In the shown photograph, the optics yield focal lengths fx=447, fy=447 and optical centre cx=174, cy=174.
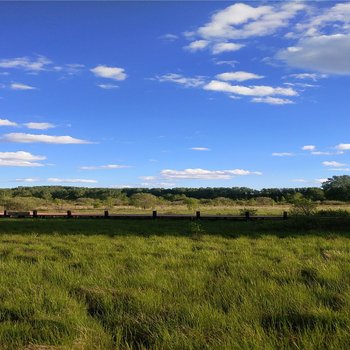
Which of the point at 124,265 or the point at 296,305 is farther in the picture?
the point at 124,265

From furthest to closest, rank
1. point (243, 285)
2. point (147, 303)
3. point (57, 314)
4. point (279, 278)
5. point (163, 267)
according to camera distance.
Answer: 1. point (163, 267)
2. point (279, 278)
3. point (243, 285)
4. point (147, 303)
5. point (57, 314)

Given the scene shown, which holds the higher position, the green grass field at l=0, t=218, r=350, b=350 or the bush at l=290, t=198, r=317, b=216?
the bush at l=290, t=198, r=317, b=216

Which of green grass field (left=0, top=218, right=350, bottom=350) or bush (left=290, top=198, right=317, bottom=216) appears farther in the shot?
bush (left=290, top=198, right=317, bottom=216)

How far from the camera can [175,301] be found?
6551 millimetres

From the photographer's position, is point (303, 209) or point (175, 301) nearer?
point (175, 301)

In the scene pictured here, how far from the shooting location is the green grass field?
16.0ft

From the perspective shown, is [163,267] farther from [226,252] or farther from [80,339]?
[80,339]

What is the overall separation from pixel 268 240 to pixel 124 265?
783 centimetres

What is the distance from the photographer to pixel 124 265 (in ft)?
33.3

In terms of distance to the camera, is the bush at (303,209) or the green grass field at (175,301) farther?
the bush at (303,209)

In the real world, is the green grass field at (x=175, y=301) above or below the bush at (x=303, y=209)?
below

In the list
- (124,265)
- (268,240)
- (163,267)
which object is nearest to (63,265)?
(124,265)

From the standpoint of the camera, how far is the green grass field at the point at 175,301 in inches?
192

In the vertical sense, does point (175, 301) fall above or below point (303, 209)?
below
